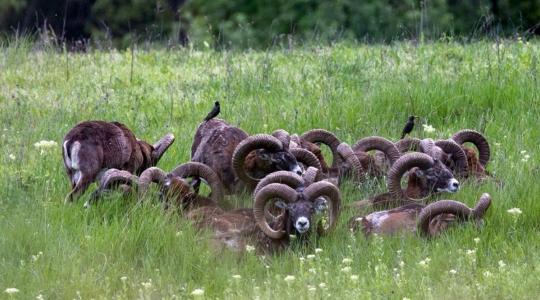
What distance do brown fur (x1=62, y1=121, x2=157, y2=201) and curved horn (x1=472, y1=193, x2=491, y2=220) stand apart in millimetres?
3442

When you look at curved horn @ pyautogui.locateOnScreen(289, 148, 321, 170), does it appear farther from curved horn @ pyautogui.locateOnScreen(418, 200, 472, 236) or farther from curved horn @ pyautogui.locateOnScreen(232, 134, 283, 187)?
curved horn @ pyautogui.locateOnScreen(418, 200, 472, 236)

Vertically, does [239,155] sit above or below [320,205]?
above

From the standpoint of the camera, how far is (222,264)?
8.60 meters

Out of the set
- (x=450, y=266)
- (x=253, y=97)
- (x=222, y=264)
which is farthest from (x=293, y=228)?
(x=253, y=97)

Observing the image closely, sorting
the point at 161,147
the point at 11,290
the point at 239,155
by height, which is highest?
the point at 239,155

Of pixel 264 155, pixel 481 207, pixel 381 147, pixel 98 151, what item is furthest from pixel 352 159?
pixel 98 151

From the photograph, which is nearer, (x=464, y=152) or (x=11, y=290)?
(x=11, y=290)

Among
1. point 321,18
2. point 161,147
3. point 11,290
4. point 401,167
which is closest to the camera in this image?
point 11,290

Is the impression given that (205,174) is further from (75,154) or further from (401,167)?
(401,167)

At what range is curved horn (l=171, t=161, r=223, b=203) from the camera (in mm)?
9805

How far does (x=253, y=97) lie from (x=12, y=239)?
5.67 m

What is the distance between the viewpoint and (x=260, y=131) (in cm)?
1238

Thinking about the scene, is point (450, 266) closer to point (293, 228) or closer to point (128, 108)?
point (293, 228)

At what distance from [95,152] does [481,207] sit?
3.60 m
